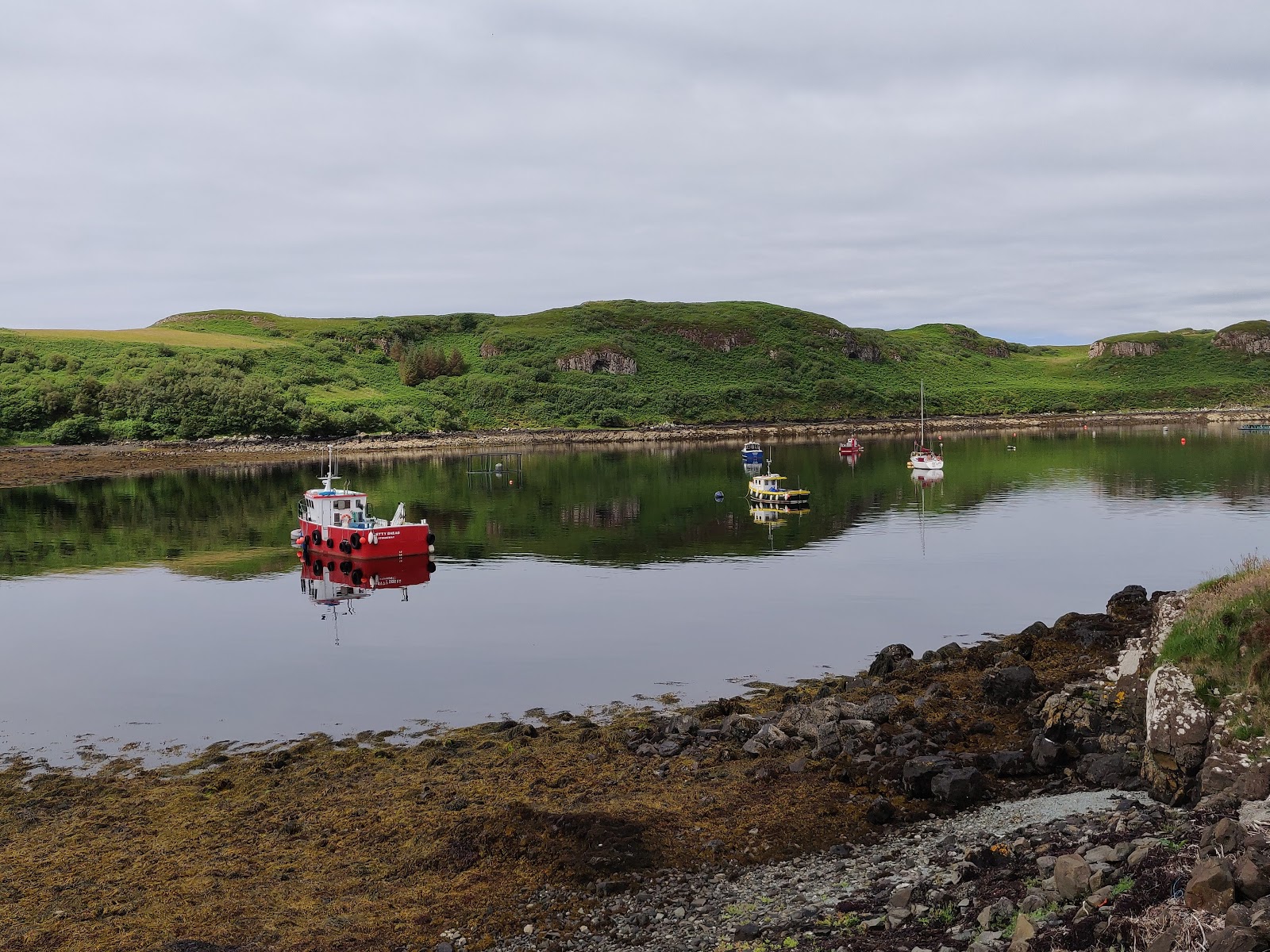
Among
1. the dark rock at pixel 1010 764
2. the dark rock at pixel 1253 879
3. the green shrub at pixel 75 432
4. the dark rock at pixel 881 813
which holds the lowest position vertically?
the dark rock at pixel 881 813

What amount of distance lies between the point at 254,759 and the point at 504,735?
17.8ft

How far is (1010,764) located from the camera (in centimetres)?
1709

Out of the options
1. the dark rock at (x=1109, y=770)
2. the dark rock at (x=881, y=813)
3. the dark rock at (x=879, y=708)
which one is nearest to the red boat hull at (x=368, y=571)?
the dark rock at (x=879, y=708)

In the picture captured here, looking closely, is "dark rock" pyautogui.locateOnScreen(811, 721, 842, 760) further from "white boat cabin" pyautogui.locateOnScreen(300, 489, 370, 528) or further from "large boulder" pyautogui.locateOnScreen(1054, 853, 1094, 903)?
"white boat cabin" pyautogui.locateOnScreen(300, 489, 370, 528)

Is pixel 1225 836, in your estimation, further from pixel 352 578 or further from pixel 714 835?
pixel 352 578

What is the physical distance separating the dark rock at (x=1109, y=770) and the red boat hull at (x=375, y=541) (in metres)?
39.2

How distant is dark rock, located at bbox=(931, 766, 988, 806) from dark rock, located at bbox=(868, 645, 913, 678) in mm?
9908

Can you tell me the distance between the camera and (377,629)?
120 feet

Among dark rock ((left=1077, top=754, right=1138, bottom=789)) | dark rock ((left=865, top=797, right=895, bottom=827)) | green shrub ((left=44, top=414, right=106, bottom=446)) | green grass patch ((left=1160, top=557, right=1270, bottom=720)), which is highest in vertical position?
green shrub ((left=44, top=414, right=106, bottom=446))

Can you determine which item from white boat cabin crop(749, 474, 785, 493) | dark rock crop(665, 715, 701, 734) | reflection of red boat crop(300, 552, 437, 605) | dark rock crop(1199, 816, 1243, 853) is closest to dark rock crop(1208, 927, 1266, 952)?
dark rock crop(1199, 816, 1243, 853)

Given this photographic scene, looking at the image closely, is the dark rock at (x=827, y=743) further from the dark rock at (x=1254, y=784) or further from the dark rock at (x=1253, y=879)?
the dark rock at (x=1253, y=879)

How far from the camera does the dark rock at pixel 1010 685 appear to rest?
70.5ft

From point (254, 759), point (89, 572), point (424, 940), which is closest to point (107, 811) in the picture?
point (254, 759)

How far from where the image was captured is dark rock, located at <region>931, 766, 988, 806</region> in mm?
16047
